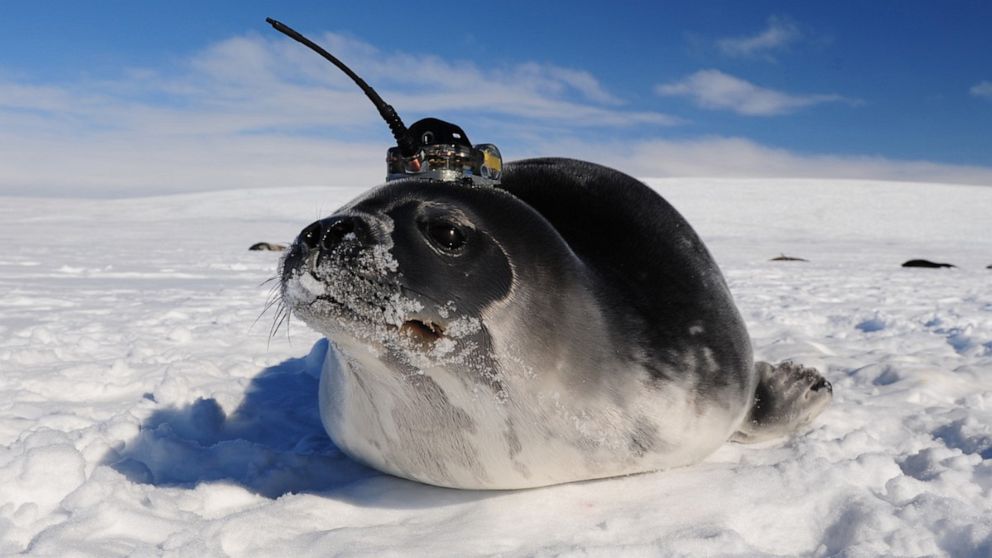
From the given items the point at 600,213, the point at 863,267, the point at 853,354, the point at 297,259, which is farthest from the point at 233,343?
the point at 863,267

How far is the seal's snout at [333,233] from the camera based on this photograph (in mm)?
1723

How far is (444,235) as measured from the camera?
182 cm

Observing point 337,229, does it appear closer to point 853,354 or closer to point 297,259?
point 297,259

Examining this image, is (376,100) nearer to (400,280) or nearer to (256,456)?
(400,280)

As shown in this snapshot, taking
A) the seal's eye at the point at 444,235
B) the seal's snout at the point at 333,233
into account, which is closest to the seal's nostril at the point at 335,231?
the seal's snout at the point at 333,233

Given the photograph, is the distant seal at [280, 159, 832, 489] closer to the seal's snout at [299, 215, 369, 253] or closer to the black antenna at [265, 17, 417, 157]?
the seal's snout at [299, 215, 369, 253]

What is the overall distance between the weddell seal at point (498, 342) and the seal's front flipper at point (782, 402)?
0.13 meters

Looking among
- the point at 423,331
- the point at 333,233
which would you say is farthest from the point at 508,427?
the point at 333,233

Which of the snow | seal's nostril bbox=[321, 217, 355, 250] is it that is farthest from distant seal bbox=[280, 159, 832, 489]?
the snow

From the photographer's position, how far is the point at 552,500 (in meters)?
2.00

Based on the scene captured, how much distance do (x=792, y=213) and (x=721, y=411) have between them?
24.1 meters

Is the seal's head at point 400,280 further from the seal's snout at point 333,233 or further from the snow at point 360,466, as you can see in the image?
the snow at point 360,466

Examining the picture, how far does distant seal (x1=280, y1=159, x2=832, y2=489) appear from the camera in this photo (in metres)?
1.74

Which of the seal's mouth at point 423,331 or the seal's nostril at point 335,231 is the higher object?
the seal's nostril at point 335,231
